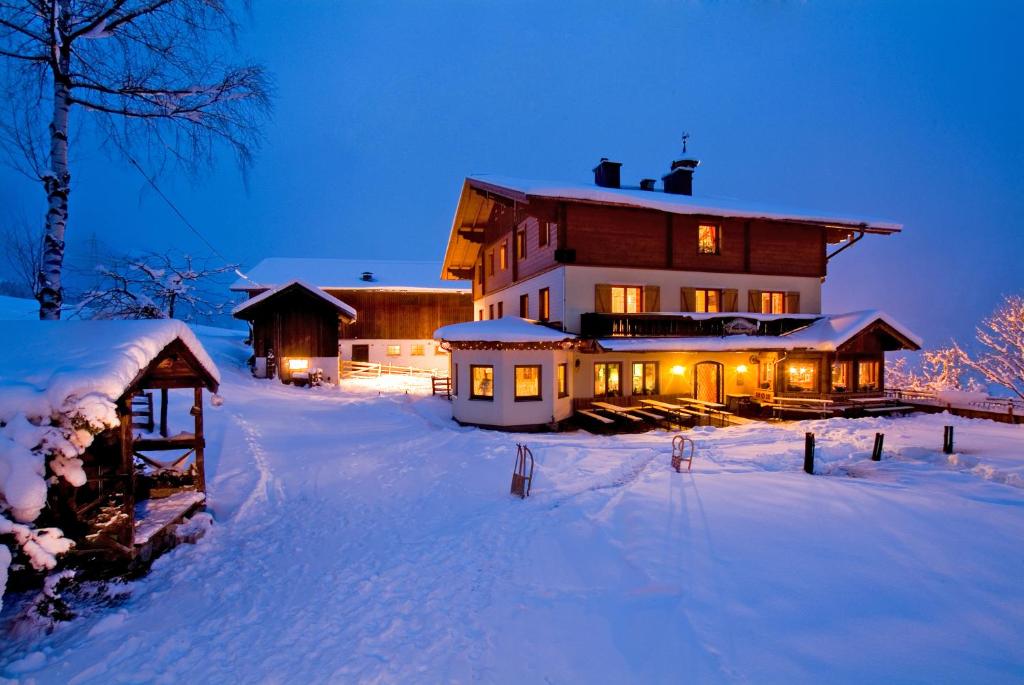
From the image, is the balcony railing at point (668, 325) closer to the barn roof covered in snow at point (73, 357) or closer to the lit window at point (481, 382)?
the lit window at point (481, 382)

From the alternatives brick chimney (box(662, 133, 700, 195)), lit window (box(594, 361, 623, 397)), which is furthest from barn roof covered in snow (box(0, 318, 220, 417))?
brick chimney (box(662, 133, 700, 195))

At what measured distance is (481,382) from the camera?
19281 millimetres

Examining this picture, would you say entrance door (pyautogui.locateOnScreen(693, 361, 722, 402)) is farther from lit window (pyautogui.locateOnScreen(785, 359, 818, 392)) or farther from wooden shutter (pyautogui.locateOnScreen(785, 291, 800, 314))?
wooden shutter (pyautogui.locateOnScreen(785, 291, 800, 314))

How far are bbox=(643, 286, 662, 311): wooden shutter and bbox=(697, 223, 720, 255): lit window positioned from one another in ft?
10.2

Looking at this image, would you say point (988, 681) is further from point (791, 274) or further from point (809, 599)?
point (791, 274)

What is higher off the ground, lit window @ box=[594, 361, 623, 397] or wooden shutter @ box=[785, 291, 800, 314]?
wooden shutter @ box=[785, 291, 800, 314]

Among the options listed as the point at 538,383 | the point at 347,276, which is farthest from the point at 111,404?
the point at 347,276

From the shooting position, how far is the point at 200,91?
746 centimetres

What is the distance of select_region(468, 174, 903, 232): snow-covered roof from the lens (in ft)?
63.4

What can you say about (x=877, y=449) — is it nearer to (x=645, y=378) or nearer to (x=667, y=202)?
(x=645, y=378)

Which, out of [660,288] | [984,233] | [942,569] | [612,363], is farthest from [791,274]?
[984,233]

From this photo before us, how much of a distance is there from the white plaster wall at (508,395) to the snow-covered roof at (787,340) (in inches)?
101

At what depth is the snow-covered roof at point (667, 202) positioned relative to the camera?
760 inches

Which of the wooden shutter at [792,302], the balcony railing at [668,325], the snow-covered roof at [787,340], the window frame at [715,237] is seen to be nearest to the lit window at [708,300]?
the balcony railing at [668,325]
